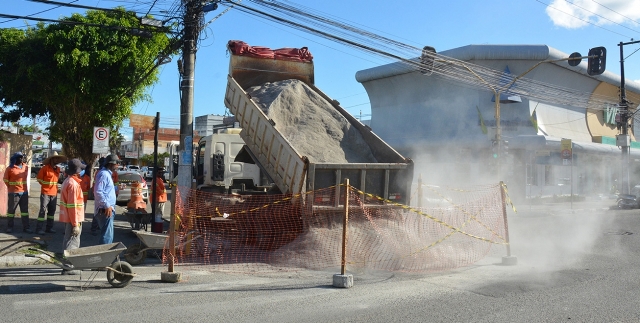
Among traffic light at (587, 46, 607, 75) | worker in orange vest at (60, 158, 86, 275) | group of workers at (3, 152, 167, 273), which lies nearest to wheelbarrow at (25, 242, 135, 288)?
worker in orange vest at (60, 158, 86, 275)

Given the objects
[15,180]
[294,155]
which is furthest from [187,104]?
[15,180]

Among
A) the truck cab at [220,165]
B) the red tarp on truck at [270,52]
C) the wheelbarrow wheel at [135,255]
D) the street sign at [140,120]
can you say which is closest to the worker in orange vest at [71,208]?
the wheelbarrow wheel at [135,255]

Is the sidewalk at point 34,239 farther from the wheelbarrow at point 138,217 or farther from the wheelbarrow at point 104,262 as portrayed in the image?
the wheelbarrow at point 104,262

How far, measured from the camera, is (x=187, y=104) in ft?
40.2

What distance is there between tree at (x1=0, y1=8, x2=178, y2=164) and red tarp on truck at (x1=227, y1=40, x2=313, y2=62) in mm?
2813

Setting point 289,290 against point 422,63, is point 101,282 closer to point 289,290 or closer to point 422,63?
point 289,290

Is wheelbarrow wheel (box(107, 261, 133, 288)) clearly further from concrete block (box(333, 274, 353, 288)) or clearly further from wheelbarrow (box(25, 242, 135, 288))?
concrete block (box(333, 274, 353, 288))

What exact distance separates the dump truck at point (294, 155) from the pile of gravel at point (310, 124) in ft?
0.84

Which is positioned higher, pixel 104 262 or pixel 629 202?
pixel 629 202

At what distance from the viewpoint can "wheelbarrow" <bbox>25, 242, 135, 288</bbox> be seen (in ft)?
22.2

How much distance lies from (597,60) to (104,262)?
1708 centimetres

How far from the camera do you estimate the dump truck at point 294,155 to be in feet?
32.1

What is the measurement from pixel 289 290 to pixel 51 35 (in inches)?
476

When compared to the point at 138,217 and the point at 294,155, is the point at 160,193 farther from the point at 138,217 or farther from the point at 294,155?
the point at 294,155
